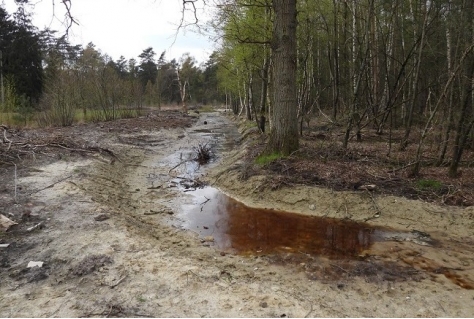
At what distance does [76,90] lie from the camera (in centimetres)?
2325

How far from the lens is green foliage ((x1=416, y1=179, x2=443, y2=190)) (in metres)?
7.83

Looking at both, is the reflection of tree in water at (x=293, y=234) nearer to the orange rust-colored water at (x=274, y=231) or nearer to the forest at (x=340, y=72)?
the orange rust-colored water at (x=274, y=231)

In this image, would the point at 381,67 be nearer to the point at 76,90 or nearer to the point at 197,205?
the point at 197,205

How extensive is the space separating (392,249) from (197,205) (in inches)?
178

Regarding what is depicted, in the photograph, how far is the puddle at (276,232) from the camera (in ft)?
20.1

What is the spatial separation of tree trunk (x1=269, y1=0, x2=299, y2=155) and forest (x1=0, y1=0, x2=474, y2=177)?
9 centimetres

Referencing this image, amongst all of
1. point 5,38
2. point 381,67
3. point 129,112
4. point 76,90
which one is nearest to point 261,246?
point 381,67

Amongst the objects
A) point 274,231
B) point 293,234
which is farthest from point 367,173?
point 274,231

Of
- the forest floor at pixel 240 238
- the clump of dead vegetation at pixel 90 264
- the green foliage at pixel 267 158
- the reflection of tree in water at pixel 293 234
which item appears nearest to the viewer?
the forest floor at pixel 240 238

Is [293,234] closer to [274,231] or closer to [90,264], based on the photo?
[274,231]

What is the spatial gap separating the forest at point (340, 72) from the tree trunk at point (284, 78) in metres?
0.09

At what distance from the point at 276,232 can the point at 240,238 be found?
0.74 m

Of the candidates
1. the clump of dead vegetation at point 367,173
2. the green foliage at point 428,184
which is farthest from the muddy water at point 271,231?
the green foliage at point 428,184

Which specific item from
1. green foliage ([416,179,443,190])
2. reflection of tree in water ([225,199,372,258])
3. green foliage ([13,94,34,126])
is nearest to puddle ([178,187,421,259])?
reflection of tree in water ([225,199,372,258])
